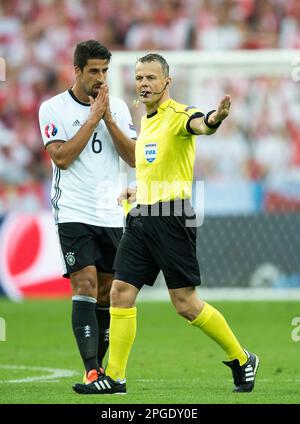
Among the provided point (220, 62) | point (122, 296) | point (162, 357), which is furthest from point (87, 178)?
point (220, 62)

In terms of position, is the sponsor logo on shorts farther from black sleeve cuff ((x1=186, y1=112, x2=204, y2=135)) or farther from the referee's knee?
black sleeve cuff ((x1=186, y1=112, x2=204, y2=135))

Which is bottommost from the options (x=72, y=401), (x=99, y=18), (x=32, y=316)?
(x=32, y=316)

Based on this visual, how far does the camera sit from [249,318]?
12711mm

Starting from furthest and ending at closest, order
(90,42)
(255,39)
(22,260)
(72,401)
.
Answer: (255,39), (22,260), (90,42), (72,401)

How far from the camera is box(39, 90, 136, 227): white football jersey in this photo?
7676 millimetres

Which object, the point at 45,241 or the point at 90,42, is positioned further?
the point at 45,241

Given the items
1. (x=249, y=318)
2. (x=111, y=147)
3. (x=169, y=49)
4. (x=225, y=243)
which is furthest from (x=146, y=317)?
(x=169, y=49)

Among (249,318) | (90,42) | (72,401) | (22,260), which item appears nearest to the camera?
(72,401)

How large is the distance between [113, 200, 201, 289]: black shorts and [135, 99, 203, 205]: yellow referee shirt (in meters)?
0.12

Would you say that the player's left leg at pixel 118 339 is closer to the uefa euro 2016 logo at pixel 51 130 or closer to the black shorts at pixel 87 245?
the black shorts at pixel 87 245

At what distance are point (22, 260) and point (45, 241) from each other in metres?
0.40

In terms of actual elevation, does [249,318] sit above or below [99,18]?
below

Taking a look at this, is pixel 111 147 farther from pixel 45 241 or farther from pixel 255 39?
pixel 255 39
